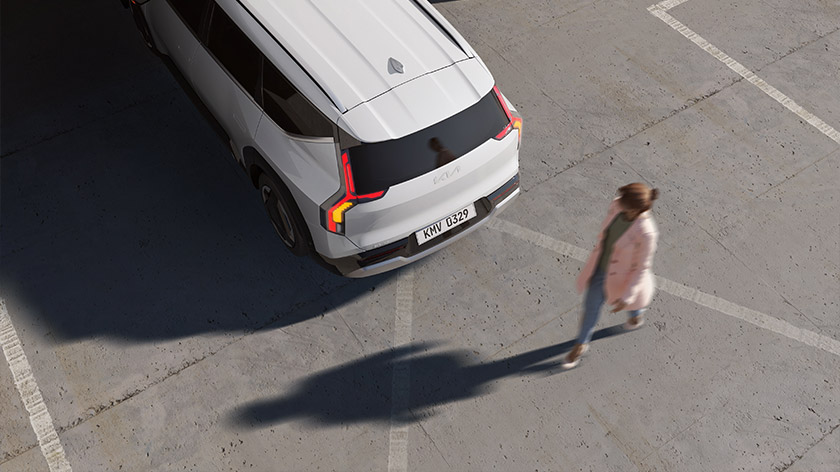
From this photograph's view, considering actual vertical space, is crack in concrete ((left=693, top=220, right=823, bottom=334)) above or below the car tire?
below

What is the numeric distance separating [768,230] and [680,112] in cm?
156

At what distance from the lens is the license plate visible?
201 inches

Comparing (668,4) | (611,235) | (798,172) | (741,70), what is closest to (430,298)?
(611,235)

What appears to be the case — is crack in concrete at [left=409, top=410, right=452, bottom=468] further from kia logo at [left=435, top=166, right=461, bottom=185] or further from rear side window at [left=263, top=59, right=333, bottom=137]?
rear side window at [left=263, top=59, right=333, bottom=137]

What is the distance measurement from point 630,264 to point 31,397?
173 inches

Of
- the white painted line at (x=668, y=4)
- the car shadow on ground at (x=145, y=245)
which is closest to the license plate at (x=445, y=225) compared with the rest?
the car shadow on ground at (x=145, y=245)

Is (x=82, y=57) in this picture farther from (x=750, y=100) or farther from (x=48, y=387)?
(x=750, y=100)

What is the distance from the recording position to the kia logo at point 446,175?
489 centimetres

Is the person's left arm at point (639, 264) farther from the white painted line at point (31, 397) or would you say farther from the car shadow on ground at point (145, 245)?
the white painted line at point (31, 397)

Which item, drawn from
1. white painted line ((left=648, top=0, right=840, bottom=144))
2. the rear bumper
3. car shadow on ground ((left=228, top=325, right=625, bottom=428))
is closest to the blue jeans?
car shadow on ground ((left=228, top=325, right=625, bottom=428))

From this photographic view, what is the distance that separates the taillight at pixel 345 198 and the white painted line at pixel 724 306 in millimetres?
1764

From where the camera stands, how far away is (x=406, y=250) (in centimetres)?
515

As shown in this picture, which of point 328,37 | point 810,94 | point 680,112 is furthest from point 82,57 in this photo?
point 810,94

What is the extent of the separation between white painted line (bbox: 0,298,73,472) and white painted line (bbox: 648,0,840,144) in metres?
7.30
